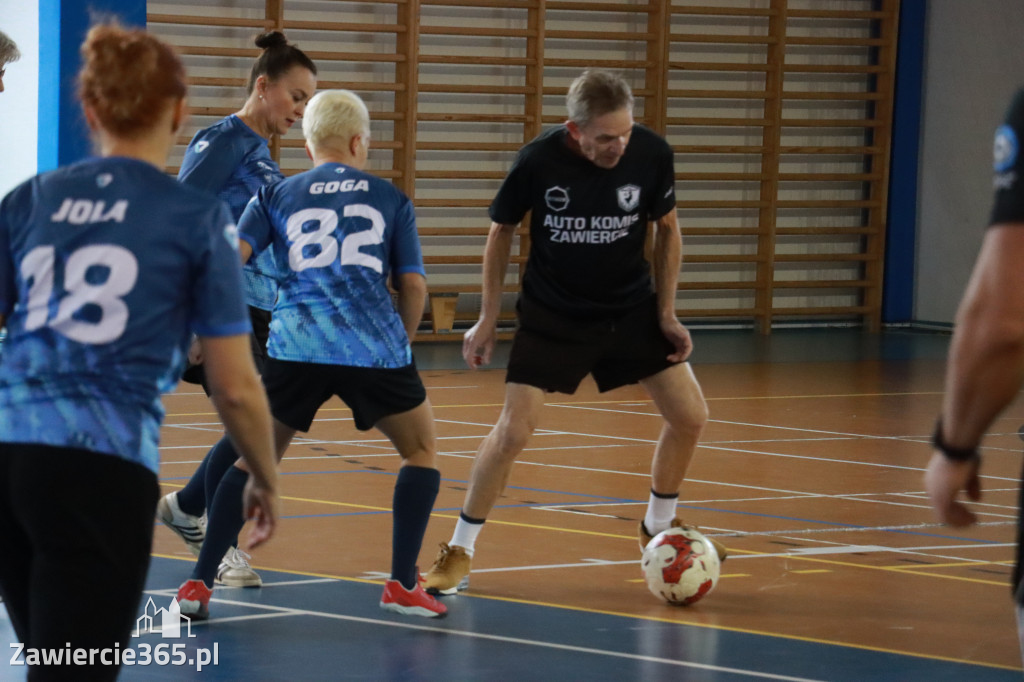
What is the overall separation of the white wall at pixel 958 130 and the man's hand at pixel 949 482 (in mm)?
12882

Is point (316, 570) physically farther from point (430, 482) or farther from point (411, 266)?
point (411, 266)

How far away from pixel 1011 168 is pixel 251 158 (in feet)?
10.1

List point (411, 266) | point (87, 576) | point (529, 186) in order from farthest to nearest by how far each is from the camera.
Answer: point (529, 186)
point (411, 266)
point (87, 576)

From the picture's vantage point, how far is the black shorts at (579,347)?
471 cm

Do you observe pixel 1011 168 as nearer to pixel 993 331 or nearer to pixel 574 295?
pixel 993 331

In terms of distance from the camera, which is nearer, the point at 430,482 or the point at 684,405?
the point at 430,482

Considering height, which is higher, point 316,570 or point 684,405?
point 684,405

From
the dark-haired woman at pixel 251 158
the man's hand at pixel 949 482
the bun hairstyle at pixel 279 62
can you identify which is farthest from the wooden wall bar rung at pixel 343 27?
the man's hand at pixel 949 482

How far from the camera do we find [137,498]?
2.18 metres

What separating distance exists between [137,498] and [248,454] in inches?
7.5

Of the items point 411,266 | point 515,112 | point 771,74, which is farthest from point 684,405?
point 771,74

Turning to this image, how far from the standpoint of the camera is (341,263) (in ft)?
13.3

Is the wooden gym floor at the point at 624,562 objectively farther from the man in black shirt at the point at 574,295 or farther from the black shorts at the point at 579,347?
the black shorts at the point at 579,347

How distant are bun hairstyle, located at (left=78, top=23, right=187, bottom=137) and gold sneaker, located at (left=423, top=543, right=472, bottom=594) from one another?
257cm
